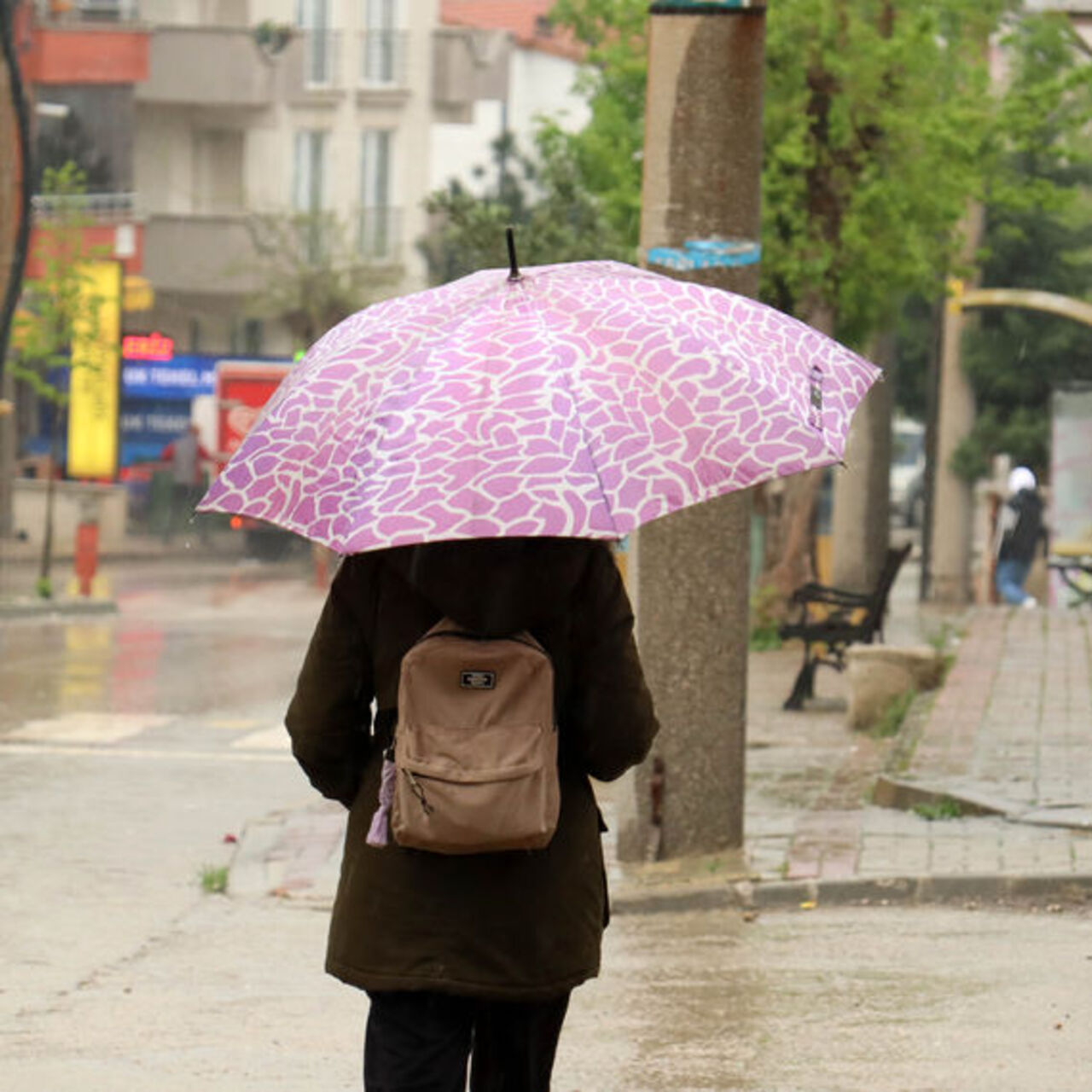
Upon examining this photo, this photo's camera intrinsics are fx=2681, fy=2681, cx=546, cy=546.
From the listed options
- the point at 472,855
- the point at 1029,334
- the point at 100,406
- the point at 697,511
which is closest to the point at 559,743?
the point at 472,855

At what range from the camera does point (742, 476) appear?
470 cm

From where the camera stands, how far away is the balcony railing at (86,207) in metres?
36.8

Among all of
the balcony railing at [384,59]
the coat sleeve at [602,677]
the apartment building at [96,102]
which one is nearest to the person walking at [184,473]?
the apartment building at [96,102]

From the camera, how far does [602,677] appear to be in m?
4.63

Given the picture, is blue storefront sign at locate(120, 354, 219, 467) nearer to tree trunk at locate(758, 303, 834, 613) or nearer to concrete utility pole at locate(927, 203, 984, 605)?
concrete utility pole at locate(927, 203, 984, 605)

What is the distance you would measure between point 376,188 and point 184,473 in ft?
38.7

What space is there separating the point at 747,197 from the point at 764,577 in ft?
45.7

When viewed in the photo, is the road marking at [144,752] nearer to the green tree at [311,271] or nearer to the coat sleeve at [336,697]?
the coat sleeve at [336,697]

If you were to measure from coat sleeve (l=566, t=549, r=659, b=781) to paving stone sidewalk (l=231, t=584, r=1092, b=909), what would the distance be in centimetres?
497

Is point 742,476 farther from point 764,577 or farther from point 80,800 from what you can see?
point 764,577

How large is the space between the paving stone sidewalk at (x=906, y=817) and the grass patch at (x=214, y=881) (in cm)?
6

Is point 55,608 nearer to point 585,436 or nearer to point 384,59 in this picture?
point 585,436

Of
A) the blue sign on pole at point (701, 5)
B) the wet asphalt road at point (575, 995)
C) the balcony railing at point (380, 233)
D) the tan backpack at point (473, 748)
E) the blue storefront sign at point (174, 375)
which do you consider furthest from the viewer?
the balcony railing at point (380, 233)

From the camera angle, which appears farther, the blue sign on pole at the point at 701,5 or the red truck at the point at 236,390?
the red truck at the point at 236,390
